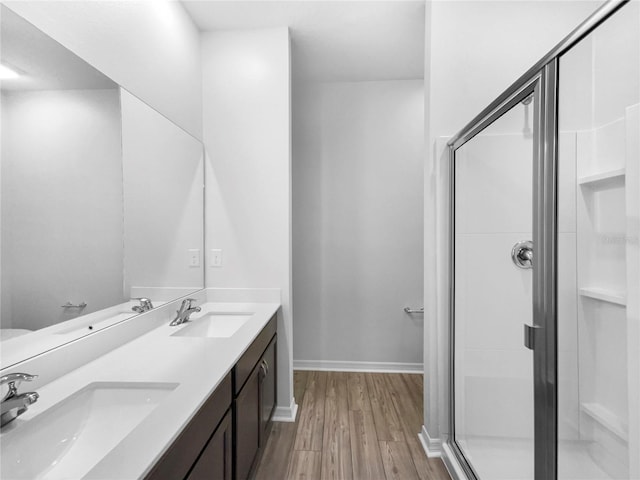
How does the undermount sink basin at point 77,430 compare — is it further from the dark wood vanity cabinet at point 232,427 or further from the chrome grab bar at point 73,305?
the chrome grab bar at point 73,305

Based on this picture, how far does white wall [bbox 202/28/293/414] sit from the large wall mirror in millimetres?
524

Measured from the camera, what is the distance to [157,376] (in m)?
1.11

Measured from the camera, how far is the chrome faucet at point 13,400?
84cm

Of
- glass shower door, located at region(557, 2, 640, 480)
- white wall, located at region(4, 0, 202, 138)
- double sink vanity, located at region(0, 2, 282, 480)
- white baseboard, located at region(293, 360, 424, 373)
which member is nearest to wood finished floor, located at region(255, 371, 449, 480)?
white baseboard, located at region(293, 360, 424, 373)

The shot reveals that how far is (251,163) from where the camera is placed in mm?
2379

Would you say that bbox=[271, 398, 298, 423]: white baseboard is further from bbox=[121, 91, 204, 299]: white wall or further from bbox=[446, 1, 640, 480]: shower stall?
bbox=[446, 1, 640, 480]: shower stall

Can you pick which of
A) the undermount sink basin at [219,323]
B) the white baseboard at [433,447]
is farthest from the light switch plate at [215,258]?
the white baseboard at [433,447]

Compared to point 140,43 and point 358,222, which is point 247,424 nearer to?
point 140,43

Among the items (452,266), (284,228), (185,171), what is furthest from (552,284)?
(185,171)

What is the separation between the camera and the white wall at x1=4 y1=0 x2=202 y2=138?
A: 127 centimetres

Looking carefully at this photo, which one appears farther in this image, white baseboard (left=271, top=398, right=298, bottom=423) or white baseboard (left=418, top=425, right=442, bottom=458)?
white baseboard (left=271, top=398, right=298, bottom=423)

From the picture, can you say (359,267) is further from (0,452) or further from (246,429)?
(0,452)

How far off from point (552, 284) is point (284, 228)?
5.35 feet

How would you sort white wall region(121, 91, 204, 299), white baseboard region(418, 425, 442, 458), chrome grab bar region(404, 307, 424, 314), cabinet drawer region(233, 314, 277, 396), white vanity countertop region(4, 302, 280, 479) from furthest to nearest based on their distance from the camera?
chrome grab bar region(404, 307, 424, 314) < white baseboard region(418, 425, 442, 458) < white wall region(121, 91, 204, 299) < cabinet drawer region(233, 314, 277, 396) < white vanity countertop region(4, 302, 280, 479)
